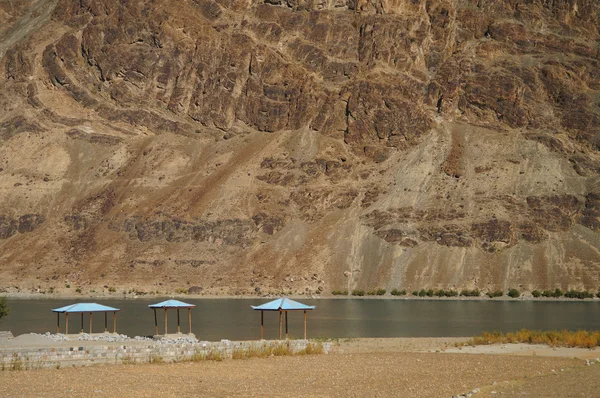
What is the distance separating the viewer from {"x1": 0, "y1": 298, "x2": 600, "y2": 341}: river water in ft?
174

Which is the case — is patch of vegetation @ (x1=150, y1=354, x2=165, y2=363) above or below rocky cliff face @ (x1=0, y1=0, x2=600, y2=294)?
below

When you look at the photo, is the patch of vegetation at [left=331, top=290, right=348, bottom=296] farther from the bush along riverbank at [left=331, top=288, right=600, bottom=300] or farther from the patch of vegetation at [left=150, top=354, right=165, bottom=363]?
the patch of vegetation at [left=150, top=354, right=165, bottom=363]

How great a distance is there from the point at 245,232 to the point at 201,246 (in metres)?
5.66

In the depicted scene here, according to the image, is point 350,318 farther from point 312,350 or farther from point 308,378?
point 308,378

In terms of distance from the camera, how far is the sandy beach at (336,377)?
2519cm

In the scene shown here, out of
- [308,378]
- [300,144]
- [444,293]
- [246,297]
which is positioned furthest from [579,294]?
[308,378]

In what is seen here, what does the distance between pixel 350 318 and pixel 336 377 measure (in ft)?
117

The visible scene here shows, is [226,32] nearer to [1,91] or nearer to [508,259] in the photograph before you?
[1,91]

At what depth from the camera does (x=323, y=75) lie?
437ft

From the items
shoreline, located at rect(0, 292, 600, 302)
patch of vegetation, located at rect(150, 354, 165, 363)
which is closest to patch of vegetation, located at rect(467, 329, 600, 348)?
patch of vegetation, located at rect(150, 354, 165, 363)

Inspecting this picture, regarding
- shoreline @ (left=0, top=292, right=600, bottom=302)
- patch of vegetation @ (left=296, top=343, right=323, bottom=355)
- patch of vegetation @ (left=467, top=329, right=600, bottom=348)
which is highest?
patch of vegetation @ (left=296, top=343, right=323, bottom=355)

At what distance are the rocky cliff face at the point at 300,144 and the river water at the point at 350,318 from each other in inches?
503

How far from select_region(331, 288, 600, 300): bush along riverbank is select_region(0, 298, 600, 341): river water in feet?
12.3

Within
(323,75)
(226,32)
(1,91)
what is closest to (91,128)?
(1,91)
